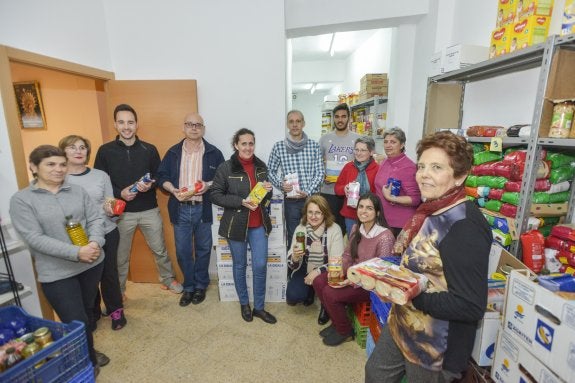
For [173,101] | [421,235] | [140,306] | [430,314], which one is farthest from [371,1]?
[140,306]

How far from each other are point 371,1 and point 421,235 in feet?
8.79

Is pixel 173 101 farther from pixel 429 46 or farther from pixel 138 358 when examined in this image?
pixel 429 46

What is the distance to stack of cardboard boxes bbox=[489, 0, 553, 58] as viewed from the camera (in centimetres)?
147

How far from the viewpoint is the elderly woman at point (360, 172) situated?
2449mm

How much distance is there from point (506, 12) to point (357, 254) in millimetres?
1727

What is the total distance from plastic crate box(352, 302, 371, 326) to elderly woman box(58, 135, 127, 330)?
1.93 meters

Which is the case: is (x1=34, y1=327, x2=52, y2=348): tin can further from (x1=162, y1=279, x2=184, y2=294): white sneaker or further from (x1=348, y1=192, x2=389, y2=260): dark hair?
(x1=348, y1=192, x2=389, y2=260): dark hair

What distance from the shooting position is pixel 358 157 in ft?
8.12

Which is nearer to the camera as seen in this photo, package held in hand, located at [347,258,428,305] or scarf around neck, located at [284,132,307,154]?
package held in hand, located at [347,258,428,305]

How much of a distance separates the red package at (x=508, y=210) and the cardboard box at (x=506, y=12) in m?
1.02

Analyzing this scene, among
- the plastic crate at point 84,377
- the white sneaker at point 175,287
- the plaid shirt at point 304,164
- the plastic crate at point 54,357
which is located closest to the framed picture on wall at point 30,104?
the white sneaker at point 175,287

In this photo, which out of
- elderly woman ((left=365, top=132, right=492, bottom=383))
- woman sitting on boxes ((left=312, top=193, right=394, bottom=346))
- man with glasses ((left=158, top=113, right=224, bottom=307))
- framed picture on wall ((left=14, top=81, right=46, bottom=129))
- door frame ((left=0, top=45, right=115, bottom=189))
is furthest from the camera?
framed picture on wall ((left=14, top=81, right=46, bottom=129))

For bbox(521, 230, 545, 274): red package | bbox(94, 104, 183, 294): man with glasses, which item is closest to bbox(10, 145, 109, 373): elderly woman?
bbox(94, 104, 183, 294): man with glasses

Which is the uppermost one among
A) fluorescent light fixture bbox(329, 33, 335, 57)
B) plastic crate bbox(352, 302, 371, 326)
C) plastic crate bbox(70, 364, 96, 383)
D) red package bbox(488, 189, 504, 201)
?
fluorescent light fixture bbox(329, 33, 335, 57)
